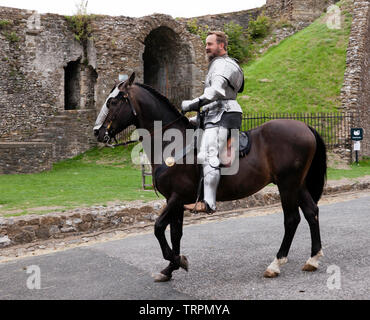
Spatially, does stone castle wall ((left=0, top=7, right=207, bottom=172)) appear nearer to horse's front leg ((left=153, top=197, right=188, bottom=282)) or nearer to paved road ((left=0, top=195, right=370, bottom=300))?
paved road ((left=0, top=195, right=370, bottom=300))

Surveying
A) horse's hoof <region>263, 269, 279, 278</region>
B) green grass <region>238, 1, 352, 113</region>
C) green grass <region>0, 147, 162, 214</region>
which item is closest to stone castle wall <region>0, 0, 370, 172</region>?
green grass <region>238, 1, 352, 113</region>

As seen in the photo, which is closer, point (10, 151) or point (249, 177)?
point (249, 177)

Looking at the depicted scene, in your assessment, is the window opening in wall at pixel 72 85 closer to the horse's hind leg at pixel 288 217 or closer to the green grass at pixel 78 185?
the green grass at pixel 78 185

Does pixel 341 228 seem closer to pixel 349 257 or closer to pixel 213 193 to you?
pixel 349 257

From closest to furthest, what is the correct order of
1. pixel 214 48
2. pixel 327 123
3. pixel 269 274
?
pixel 269 274 → pixel 214 48 → pixel 327 123

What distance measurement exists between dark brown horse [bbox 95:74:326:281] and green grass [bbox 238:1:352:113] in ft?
51.2

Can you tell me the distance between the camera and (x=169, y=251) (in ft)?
16.2

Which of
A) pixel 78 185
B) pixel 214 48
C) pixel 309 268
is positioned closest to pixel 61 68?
pixel 78 185

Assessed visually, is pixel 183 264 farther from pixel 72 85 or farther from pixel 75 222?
pixel 72 85

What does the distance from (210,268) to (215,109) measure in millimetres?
1967

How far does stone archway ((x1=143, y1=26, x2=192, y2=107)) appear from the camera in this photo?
997 inches

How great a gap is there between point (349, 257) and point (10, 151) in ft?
46.7

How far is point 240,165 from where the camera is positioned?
5.12m
